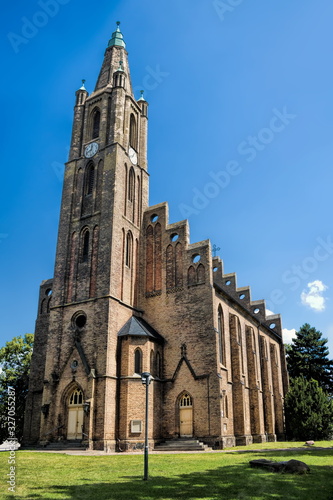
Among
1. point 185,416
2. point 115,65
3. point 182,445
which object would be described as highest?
point 115,65

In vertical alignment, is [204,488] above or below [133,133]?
below

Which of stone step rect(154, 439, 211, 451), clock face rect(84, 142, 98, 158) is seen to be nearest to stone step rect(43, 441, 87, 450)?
stone step rect(154, 439, 211, 451)

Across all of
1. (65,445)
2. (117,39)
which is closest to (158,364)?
(65,445)

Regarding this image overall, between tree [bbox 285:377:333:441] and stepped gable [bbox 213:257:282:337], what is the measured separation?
8.60m

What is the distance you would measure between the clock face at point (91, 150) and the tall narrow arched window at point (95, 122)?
3.96 ft

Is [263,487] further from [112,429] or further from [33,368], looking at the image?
[33,368]

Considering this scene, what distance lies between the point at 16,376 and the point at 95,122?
85.7 feet

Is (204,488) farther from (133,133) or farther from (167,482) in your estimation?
(133,133)

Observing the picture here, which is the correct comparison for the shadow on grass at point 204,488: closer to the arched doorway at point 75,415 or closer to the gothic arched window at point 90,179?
the arched doorway at point 75,415

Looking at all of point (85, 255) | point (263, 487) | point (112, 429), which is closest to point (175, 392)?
point (112, 429)

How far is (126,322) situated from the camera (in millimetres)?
31484

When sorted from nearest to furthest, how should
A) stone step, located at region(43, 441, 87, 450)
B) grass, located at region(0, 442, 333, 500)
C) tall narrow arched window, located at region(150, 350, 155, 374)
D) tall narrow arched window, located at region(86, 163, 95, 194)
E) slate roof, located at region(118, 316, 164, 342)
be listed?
grass, located at region(0, 442, 333, 500) < stone step, located at region(43, 441, 87, 450) < slate roof, located at region(118, 316, 164, 342) < tall narrow arched window, located at region(150, 350, 155, 374) < tall narrow arched window, located at region(86, 163, 95, 194)

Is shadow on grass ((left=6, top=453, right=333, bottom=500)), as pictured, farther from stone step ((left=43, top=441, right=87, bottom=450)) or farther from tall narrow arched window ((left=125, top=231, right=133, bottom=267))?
tall narrow arched window ((left=125, top=231, right=133, bottom=267))

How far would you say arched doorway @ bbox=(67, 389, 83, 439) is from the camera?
28.5m
